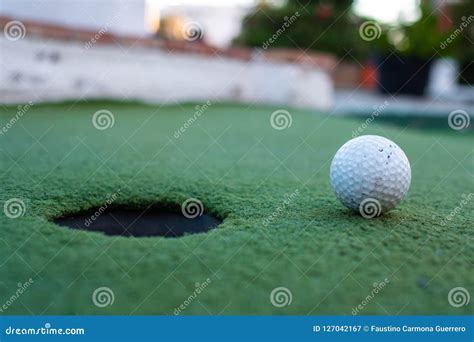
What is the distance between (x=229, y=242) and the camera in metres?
1.97

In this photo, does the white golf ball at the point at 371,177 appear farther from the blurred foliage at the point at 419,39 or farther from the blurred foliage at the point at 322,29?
the blurred foliage at the point at 322,29

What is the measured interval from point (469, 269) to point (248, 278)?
804 mm

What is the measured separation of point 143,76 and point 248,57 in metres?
2.29

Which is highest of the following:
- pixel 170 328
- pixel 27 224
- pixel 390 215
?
pixel 390 215

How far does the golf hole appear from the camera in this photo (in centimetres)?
230

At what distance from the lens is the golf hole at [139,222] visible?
230 cm

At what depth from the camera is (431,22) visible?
13.0 meters

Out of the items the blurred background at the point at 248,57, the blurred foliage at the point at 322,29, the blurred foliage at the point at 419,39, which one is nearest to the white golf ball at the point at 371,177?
the blurred background at the point at 248,57

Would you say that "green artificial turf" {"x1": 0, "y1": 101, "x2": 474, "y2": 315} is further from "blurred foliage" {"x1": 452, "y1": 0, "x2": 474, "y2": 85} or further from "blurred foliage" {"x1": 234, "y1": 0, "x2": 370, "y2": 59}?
"blurred foliage" {"x1": 452, "y1": 0, "x2": 474, "y2": 85}

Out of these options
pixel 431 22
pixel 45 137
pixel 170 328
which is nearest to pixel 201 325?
pixel 170 328

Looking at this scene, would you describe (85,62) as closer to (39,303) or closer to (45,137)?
(45,137)

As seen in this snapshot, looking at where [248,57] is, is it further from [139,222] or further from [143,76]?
[139,222]

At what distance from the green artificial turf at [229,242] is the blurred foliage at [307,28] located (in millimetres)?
11315

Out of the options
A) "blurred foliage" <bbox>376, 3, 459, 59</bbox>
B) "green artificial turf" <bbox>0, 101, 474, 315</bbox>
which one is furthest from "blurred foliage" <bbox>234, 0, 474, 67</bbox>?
"green artificial turf" <bbox>0, 101, 474, 315</bbox>
